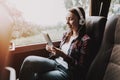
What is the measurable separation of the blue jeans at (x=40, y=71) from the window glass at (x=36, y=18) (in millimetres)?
462

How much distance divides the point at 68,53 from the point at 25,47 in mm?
569

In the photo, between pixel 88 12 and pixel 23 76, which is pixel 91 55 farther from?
pixel 88 12

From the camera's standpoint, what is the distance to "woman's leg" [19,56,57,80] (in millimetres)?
1994


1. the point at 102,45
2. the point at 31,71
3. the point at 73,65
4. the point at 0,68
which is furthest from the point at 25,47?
the point at 0,68

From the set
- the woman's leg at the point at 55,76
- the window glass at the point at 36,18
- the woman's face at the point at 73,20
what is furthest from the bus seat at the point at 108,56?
the window glass at the point at 36,18

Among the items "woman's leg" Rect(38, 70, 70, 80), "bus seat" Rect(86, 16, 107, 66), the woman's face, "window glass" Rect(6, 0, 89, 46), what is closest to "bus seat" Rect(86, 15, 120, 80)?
"bus seat" Rect(86, 16, 107, 66)

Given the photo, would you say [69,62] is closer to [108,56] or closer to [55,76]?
[55,76]

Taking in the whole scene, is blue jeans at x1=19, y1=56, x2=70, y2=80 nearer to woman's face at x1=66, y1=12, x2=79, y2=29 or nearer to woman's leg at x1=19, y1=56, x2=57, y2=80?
woman's leg at x1=19, y1=56, x2=57, y2=80

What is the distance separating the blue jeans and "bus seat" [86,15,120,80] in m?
0.28

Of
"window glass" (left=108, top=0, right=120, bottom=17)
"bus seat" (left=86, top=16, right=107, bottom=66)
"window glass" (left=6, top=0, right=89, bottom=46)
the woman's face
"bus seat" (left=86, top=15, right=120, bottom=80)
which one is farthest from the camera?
"window glass" (left=108, top=0, right=120, bottom=17)

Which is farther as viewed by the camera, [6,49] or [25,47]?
[25,47]

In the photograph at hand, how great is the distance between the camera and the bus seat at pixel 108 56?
1730 mm

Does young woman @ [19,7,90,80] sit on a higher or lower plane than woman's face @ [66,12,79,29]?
lower

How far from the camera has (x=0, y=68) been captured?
1118 mm
